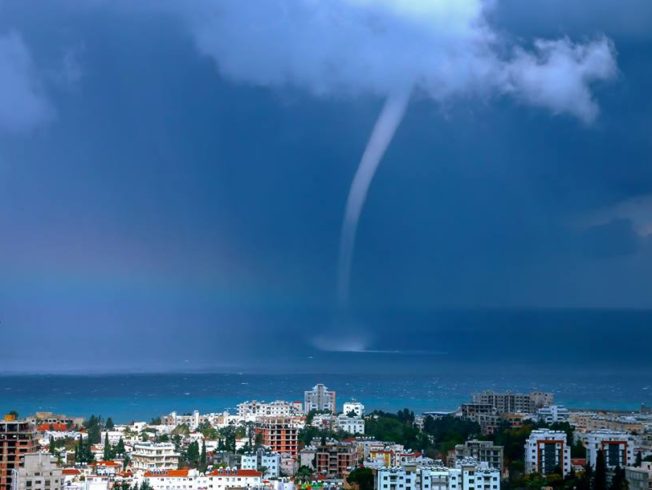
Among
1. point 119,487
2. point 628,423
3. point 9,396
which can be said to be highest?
point 9,396

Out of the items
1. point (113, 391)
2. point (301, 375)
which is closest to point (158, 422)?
point (113, 391)

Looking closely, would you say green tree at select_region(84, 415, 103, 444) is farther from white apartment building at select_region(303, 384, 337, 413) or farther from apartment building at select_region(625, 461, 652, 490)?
apartment building at select_region(625, 461, 652, 490)

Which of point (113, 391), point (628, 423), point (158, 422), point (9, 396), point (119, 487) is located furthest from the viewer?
point (113, 391)

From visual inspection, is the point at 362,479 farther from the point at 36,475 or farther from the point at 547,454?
the point at 36,475

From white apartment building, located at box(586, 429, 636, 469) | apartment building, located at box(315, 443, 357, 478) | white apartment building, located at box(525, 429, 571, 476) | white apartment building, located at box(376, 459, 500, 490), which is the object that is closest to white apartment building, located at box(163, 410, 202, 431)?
apartment building, located at box(315, 443, 357, 478)

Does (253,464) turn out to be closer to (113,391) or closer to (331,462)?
(331,462)

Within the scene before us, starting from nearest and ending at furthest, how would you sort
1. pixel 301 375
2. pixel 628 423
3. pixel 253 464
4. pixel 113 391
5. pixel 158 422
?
pixel 253 464, pixel 628 423, pixel 158 422, pixel 113 391, pixel 301 375
